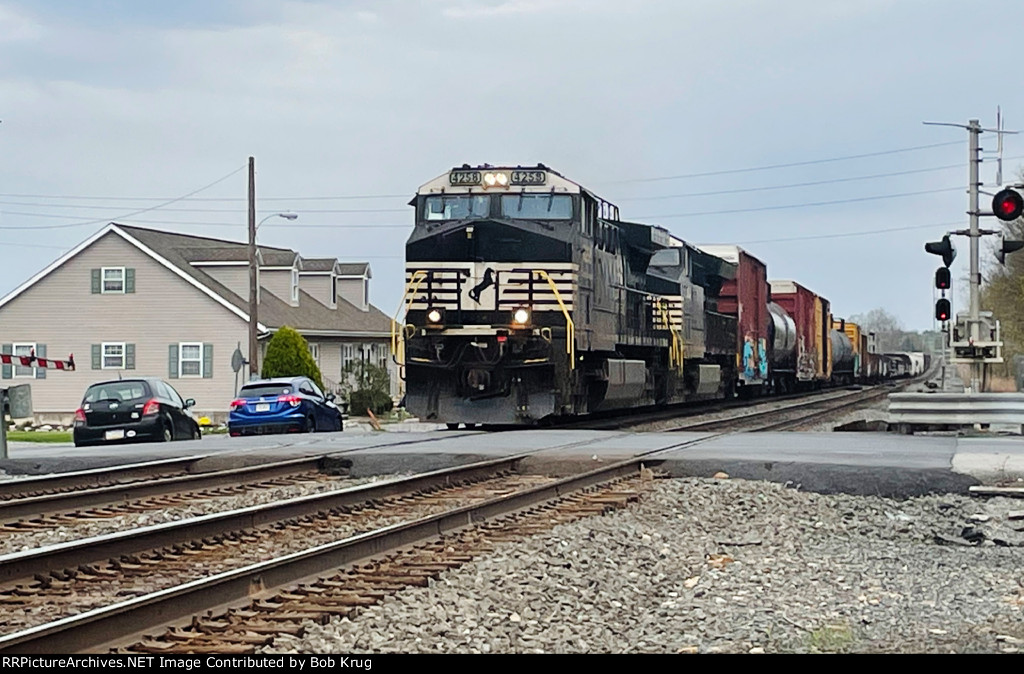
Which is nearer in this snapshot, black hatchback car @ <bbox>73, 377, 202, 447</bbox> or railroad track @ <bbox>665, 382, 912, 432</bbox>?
black hatchback car @ <bbox>73, 377, 202, 447</bbox>

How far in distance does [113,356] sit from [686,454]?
33.5 m

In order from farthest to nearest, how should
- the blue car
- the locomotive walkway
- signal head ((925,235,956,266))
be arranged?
1. the blue car
2. signal head ((925,235,956,266))
3. the locomotive walkway

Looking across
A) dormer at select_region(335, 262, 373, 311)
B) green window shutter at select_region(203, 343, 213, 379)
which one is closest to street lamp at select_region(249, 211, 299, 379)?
green window shutter at select_region(203, 343, 213, 379)

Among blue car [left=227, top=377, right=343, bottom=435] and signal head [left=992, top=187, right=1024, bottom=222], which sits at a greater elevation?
signal head [left=992, top=187, right=1024, bottom=222]

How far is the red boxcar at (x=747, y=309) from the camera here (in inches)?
1266

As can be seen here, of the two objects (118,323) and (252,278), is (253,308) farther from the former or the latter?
(118,323)

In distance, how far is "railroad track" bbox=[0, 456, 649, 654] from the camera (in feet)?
19.2

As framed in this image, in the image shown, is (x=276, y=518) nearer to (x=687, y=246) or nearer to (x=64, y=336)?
(x=687, y=246)

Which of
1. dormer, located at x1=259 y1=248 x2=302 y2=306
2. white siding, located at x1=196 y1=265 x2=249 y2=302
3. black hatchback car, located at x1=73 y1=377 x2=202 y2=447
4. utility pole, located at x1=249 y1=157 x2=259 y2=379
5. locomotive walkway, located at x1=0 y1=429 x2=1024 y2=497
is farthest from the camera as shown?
dormer, located at x1=259 y1=248 x2=302 y2=306

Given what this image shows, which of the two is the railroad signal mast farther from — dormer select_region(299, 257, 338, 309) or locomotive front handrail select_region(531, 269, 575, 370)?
dormer select_region(299, 257, 338, 309)

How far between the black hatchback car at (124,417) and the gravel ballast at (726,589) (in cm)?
1267

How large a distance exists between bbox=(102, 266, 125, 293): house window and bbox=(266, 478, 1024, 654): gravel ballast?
36.4 m

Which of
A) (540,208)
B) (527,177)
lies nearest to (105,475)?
(540,208)

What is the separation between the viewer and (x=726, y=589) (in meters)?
7.85
